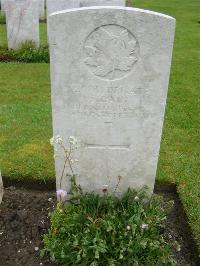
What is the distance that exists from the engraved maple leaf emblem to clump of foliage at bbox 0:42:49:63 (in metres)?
7.20

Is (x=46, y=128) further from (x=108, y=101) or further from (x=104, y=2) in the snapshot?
(x=104, y=2)

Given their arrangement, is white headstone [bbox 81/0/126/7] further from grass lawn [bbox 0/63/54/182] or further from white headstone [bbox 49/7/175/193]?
white headstone [bbox 49/7/175/193]

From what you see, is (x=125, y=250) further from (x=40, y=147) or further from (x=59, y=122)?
(x=40, y=147)

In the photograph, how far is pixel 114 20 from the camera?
11.0ft

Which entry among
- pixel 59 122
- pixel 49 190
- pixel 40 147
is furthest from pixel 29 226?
pixel 40 147

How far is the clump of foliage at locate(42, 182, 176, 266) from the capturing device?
353cm

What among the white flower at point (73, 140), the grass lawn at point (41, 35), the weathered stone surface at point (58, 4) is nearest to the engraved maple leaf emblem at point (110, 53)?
the white flower at point (73, 140)

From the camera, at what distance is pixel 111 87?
3.66m

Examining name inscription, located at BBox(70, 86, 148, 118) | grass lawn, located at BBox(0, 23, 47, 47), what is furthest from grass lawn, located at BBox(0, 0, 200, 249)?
grass lawn, located at BBox(0, 23, 47, 47)

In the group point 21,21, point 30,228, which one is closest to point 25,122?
point 30,228

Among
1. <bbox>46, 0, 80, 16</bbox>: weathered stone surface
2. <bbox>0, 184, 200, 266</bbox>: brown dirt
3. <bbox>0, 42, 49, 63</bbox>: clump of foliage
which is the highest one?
<bbox>46, 0, 80, 16</bbox>: weathered stone surface

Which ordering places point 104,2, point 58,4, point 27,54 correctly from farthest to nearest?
1. point 104,2
2. point 58,4
3. point 27,54

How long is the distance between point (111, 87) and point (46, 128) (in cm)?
295

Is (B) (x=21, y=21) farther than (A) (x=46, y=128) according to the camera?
Yes
